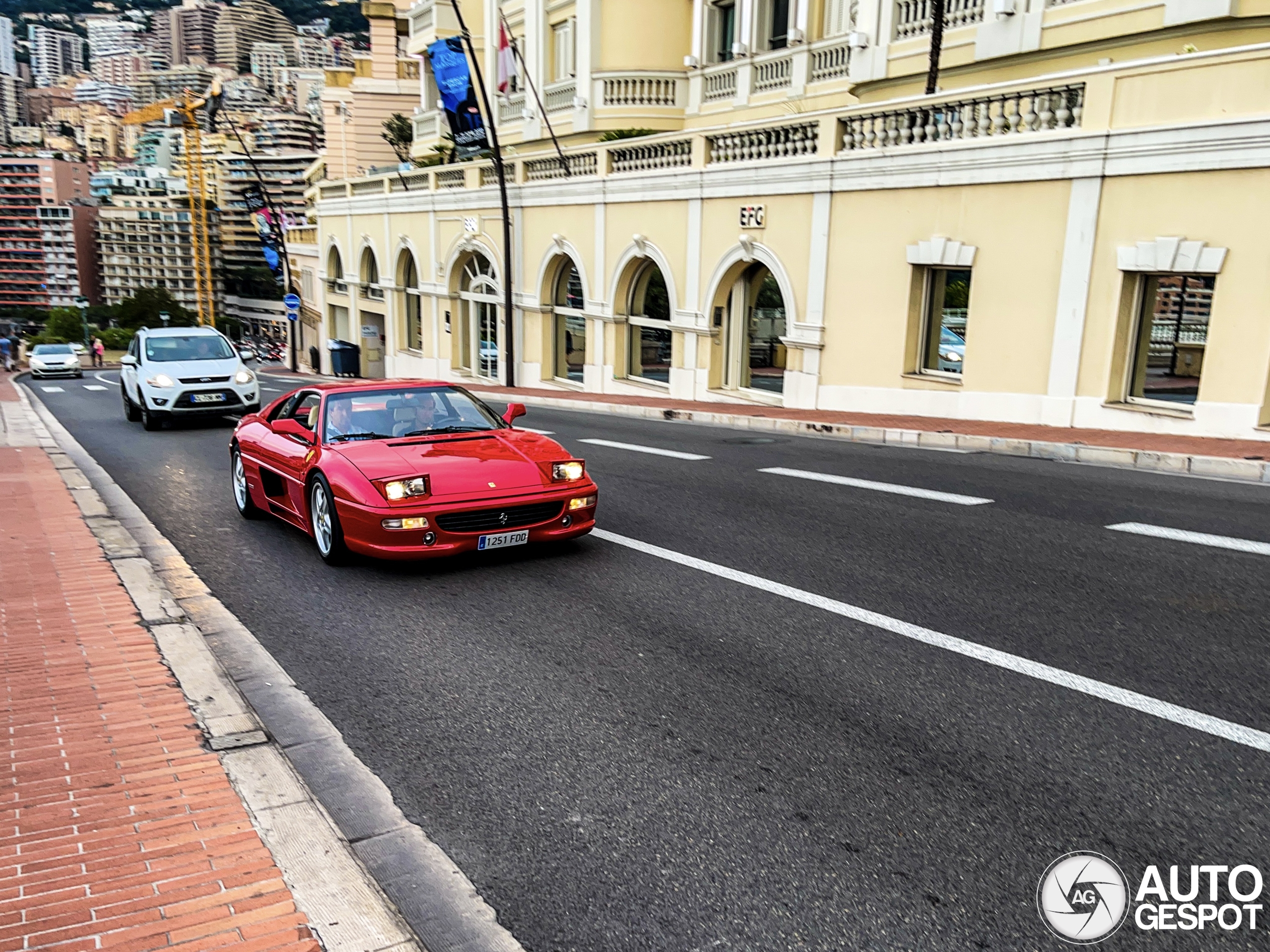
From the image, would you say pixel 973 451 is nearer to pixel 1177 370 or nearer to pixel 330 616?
pixel 1177 370

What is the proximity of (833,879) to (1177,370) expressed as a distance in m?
12.7

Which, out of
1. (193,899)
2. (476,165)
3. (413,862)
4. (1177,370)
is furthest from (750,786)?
(476,165)

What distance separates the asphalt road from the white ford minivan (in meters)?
9.42

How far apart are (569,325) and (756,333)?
8.69 metres

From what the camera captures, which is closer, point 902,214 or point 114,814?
point 114,814

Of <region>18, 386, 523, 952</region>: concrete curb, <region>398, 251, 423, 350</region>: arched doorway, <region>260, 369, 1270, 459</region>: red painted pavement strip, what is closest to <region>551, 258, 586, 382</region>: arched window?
<region>260, 369, 1270, 459</region>: red painted pavement strip

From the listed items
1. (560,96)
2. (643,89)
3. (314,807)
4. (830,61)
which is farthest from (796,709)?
(560,96)

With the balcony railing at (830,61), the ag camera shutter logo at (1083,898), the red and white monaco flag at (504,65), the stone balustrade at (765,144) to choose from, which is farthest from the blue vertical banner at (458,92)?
the ag camera shutter logo at (1083,898)

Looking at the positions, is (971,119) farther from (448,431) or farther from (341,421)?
(341,421)

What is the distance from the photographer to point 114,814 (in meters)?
4.04

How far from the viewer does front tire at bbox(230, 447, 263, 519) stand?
1009 cm

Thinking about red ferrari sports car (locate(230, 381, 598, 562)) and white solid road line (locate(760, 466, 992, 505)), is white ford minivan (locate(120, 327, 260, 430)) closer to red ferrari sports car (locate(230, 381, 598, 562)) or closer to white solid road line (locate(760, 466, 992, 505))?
red ferrari sports car (locate(230, 381, 598, 562))

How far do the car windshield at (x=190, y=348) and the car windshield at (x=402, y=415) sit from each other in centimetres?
1121

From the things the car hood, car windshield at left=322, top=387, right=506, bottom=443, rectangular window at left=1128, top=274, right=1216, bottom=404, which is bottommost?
the car hood
